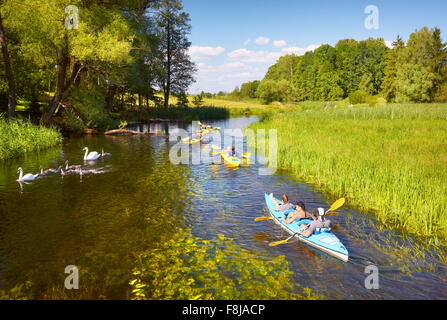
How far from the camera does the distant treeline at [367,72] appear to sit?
65.6 meters

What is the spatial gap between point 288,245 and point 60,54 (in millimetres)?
24649

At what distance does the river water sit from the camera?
7.70m

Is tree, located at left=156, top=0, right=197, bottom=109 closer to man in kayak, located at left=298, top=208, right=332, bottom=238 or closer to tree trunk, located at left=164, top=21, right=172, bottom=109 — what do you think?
tree trunk, located at left=164, top=21, right=172, bottom=109

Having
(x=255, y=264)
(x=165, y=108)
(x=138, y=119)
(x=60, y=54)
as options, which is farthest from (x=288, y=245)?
(x=165, y=108)

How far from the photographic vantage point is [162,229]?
10664 millimetres

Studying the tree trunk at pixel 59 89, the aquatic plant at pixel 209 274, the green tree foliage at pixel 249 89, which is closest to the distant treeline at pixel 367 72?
the green tree foliage at pixel 249 89

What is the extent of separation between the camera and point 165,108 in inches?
2074

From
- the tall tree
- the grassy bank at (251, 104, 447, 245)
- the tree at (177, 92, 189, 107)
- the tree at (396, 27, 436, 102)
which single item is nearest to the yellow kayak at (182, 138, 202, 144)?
the grassy bank at (251, 104, 447, 245)

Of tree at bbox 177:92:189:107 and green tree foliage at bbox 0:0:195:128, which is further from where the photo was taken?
tree at bbox 177:92:189:107

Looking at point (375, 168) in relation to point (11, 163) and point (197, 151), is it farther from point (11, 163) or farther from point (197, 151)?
point (11, 163)

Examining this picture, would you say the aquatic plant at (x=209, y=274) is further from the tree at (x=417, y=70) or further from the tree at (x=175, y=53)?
the tree at (x=417, y=70)

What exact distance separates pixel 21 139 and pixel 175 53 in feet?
116

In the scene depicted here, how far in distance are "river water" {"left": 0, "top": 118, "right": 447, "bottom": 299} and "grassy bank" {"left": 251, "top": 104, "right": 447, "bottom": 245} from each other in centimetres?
74

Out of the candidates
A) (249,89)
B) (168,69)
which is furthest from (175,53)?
(249,89)
